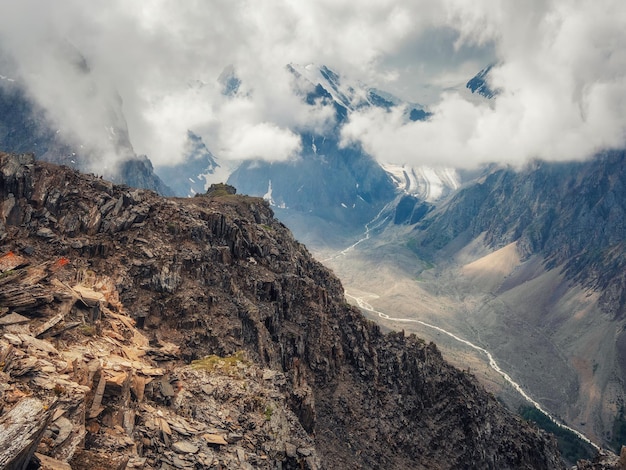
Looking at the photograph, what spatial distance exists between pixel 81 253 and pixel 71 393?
4077 centimetres

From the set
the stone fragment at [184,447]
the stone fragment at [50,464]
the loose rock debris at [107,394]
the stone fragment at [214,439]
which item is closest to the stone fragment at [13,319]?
the loose rock debris at [107,394]

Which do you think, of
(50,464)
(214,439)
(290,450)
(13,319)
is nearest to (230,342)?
(290,450)

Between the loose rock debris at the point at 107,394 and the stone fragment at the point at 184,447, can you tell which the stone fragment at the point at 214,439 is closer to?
the loose rock debris at the point at 107,394

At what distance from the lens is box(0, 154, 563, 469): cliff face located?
5094 cm

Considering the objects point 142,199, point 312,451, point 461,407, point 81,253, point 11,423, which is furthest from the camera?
point 461,407

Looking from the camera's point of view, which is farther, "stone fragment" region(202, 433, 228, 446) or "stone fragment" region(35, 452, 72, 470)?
"stone fragment" region(202, 433, 228, 446)

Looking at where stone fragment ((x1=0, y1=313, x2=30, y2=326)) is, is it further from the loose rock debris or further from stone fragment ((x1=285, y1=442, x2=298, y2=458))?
stone fragment ((x1=285, y1=442, x2=298, y2=458))

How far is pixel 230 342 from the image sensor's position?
77.6 meters

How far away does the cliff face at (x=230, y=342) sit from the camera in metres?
50.9

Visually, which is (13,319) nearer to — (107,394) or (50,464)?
(107,394)

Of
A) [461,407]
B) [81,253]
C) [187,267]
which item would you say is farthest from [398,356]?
[81,253]

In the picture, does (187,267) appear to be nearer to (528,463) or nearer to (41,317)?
(41,317)

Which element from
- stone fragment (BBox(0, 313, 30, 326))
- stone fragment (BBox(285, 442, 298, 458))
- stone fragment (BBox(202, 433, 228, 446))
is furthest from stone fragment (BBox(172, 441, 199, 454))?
stone fragment (BBox(0, 313, 30, 326))

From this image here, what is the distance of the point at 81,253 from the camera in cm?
7331
